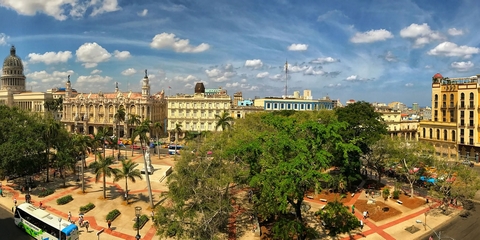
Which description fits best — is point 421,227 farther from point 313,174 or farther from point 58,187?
point 58,187

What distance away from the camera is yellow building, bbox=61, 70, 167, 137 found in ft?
346

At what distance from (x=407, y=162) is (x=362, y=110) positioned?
11.8 m

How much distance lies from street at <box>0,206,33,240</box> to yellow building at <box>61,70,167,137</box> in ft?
214

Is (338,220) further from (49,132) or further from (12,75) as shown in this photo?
(12,75)

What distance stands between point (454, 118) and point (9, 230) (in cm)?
9686

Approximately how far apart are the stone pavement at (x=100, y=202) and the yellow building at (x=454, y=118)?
7275cm

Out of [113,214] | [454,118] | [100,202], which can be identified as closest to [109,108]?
[100,202]

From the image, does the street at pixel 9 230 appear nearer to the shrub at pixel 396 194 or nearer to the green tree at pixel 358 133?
the green tree at pixel 358 133

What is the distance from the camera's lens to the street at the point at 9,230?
3500cm

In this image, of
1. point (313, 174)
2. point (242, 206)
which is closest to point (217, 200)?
point (313, 174)

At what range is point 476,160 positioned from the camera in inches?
3046

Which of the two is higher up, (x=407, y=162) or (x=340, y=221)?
(x=407, y=162)

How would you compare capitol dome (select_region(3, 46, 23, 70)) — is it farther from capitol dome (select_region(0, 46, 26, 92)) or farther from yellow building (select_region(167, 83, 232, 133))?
yellow building (select_region(167, 83, 232, 133))

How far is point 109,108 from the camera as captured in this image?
110938mm
